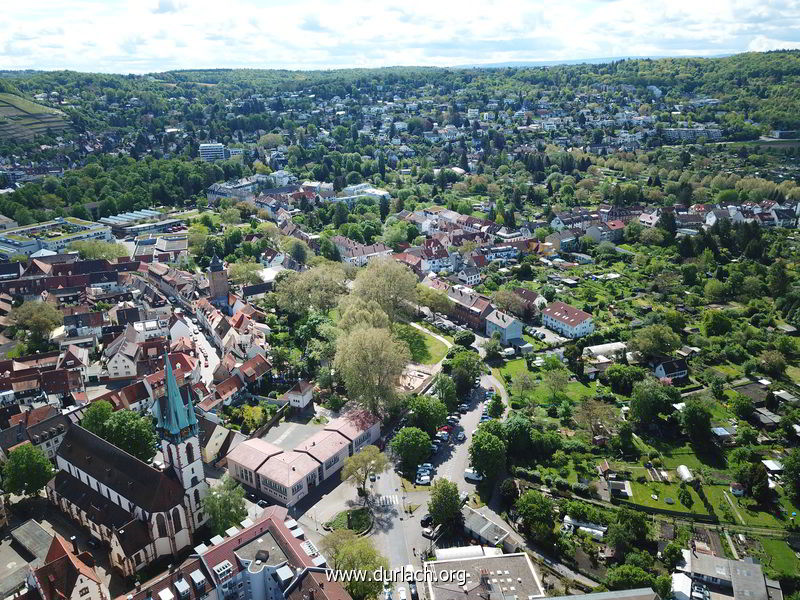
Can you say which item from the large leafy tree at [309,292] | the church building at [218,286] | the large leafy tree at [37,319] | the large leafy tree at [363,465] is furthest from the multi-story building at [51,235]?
the large leafy tree at [363,465]

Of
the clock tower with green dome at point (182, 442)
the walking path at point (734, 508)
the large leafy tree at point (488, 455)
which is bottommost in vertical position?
the walking path at point (734, 508)

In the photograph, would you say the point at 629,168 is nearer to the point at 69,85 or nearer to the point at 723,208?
the point at 723,208

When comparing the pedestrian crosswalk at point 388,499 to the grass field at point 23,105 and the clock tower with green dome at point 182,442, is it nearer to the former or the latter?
the clock tower with green dome at point 182,442

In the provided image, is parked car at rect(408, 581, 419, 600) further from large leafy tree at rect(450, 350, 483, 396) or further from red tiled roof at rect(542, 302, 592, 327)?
red tiled roof at rect(542, 302, 592, 327)

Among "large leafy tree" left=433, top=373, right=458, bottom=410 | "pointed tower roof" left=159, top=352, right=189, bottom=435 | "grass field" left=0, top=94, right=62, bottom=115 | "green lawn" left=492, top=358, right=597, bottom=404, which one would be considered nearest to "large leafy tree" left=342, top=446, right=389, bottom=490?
"pointed tower roof" left=159, top=352, right=189, bottom=435

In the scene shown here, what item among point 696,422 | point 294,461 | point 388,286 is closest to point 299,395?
point 294,461

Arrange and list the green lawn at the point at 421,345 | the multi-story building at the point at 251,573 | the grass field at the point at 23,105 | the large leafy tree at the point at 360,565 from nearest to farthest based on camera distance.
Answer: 1. the multi-story building at the point at 251,573
2. the large leafy tree at the point at 360,565
3. the green lawn at the point at 421,345
4. the grass field at the point at 23,105

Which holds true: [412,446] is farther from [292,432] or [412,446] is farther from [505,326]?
[505,326]
